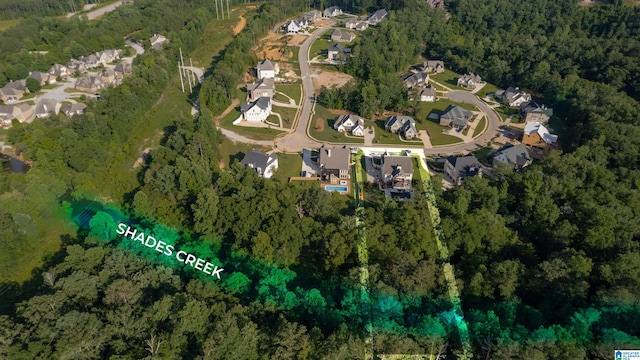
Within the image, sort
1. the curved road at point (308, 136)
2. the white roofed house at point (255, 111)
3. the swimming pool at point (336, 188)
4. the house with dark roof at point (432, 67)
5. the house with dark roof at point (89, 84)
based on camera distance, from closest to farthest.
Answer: the swimming pool at point (336, 188) < the curved road at point (308, 136) < the white roofed house at point (255, 111) < the house with dark roof at point (89, 84) < the house with dark roof at point (432, 67)

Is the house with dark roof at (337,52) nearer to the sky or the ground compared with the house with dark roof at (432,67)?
nearer to the sky

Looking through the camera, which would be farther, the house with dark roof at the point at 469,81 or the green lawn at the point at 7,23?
the green lawn at the point at 7,23

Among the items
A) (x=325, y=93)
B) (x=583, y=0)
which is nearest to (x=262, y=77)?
(x=325, y=93)

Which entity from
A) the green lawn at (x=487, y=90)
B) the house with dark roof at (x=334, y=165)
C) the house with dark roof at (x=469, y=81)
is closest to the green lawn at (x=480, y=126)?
the green lawn at (x=487, y=90)

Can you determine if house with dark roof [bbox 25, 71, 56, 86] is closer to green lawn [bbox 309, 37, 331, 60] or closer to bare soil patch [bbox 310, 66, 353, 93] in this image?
bare soil patch [bbox 310, 66, 353, 93]

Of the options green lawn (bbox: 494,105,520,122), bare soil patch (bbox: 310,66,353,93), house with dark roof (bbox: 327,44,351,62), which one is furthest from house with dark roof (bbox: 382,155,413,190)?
house with dark roof (bbox: 327,44,351,62)

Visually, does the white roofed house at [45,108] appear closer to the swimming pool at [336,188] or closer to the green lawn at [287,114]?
the green lawn at [287,114]

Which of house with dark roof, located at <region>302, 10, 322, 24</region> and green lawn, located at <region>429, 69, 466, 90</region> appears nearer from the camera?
green lawn, located at <region>429, 69, 466, 90</region>
